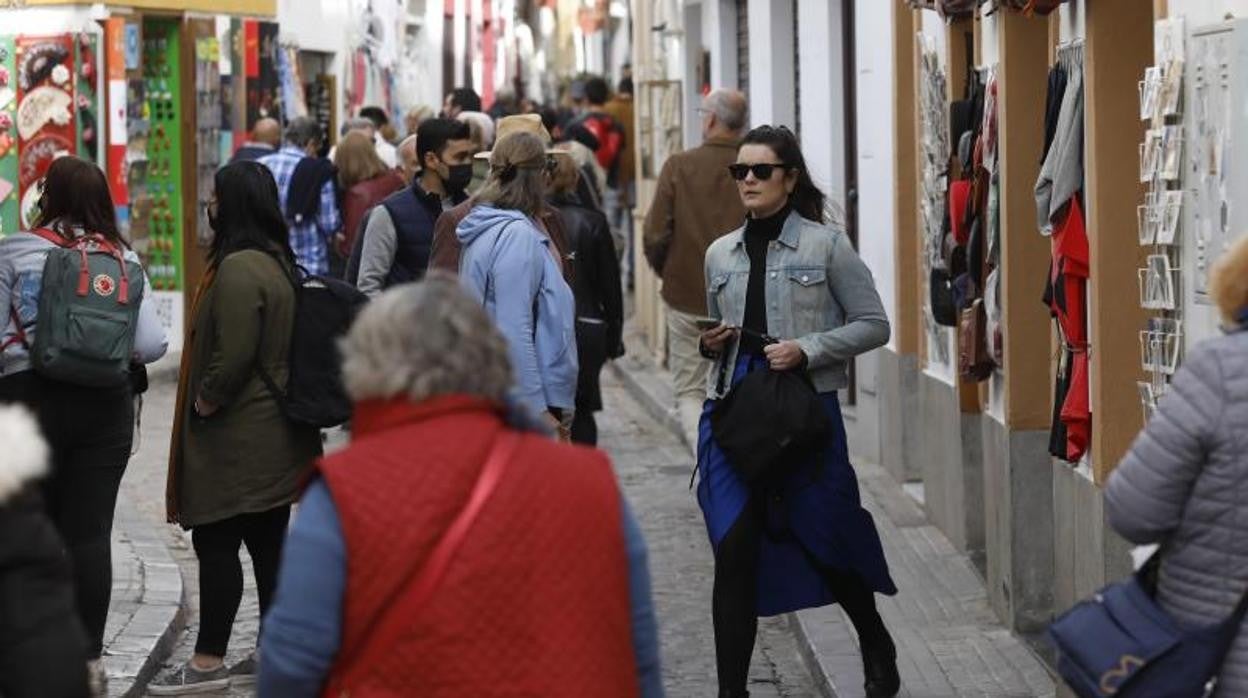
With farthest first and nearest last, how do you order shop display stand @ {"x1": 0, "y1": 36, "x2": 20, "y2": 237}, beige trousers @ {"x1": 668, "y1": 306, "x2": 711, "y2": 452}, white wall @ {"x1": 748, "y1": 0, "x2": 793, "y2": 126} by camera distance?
shop display stand @ {"x1": 0, "y1": 36, "x2": 20, "y2": 237} < white wall @ {"x1": 748, "y1": 0, "x2": 793, "y2": 126} < beige trousers @ {"x1": 668, "y1": 306, "x2": 711, "y2": 452}

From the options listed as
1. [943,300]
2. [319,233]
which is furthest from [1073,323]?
[319,233]

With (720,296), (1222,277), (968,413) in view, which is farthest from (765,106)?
(1222,277)

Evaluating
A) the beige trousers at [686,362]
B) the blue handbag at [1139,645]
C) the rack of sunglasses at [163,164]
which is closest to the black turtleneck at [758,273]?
the blue handbag at [1139,645]

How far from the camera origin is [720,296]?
8211 mm

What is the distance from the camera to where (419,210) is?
1070cm

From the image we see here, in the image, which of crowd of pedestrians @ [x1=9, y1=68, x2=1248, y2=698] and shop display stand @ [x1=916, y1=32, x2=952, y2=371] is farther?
shop display stand @ [x1=916, y1=32, x2=952, y2=371]

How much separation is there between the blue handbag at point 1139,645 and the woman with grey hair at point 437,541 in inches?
44.1

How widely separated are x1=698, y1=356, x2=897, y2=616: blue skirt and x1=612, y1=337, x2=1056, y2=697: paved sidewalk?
21.5 inches

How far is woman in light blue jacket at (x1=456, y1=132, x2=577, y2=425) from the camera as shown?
8750 millimetres

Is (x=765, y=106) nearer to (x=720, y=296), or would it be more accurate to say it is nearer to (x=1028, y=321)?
(x=1028, y=321)

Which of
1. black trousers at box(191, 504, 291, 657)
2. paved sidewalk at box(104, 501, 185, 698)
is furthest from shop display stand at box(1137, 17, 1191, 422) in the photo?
paved sidewalk at box(104, 501, 185, 698)

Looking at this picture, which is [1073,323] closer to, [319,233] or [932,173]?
[932,173]

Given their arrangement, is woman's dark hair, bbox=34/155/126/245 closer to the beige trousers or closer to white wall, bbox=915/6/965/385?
white wall, bbox=915/6/965/385

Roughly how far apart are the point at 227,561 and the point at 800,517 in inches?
76.2
